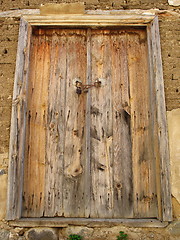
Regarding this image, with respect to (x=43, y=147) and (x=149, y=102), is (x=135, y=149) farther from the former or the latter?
(x=43, y=147)

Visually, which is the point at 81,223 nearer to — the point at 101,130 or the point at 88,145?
the point at 88,145

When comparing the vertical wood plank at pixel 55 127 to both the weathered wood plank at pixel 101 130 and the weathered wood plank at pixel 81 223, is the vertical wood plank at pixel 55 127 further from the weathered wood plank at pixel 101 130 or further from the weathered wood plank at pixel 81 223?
the weathered wood plank at pixel 101 130

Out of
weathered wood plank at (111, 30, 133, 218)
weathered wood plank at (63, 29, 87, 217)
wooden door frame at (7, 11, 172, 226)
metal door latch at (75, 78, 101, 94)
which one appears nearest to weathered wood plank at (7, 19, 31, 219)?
wooden door frame at (7, 11, 172, 226)

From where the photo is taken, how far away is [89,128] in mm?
3129

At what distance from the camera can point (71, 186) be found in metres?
3.03

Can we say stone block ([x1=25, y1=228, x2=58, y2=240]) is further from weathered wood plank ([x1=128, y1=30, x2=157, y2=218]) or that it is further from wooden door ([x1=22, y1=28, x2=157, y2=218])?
weathered wood plank ([x1=128, y1=30, x2=157, y2=218])

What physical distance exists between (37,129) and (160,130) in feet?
4.48

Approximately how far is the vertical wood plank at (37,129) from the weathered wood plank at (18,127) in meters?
0.13

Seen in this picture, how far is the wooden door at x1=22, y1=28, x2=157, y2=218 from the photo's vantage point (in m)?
2.98

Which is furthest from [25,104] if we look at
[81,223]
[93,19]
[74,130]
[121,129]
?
[81,223]

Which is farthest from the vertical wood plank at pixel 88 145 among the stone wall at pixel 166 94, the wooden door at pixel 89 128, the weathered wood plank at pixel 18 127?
the weathered wood plank at pixel 18 127

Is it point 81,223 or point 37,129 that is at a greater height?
point 37,129

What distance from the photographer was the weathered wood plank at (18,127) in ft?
9.20

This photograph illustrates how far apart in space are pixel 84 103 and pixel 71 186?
957 millimetres
